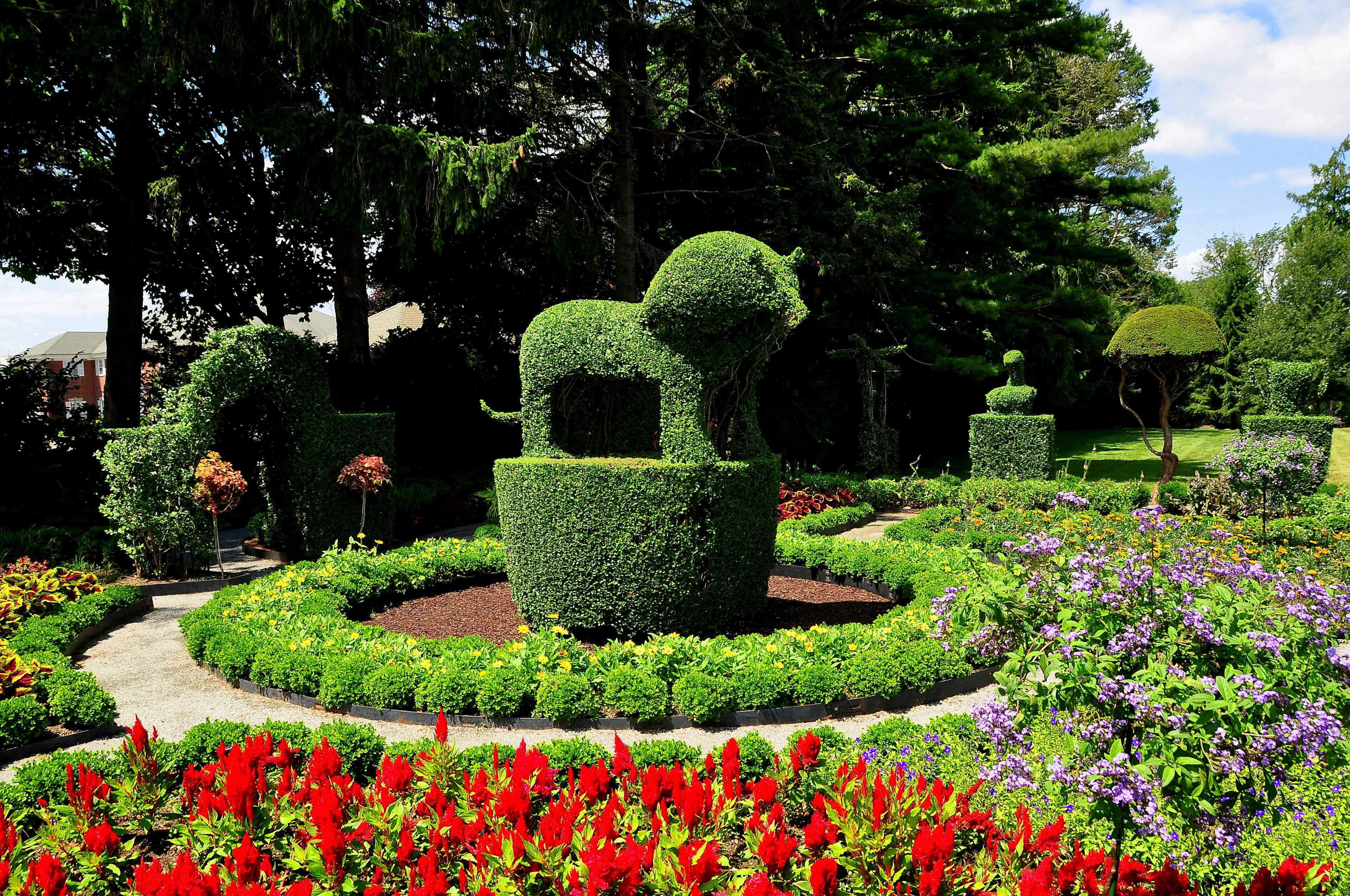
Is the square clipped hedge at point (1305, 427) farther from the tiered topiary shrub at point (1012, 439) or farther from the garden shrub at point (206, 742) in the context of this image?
the garden shrub at point (206, 742)

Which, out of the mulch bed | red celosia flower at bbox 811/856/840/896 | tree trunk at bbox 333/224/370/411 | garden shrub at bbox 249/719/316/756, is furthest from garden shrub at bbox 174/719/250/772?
tree trunk at bbox 333/224/370/411

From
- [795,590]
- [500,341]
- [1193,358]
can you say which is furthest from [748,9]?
[795,590]

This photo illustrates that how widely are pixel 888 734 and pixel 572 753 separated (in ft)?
6.19

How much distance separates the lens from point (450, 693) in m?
5.77

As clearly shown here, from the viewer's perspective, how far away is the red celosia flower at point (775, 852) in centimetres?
326

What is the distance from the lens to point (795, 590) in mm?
9695

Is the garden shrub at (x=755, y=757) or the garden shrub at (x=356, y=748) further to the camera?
the garden shrub at (x=356, y=748)

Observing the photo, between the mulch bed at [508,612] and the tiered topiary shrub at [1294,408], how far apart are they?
420 inches

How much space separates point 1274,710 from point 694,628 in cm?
495

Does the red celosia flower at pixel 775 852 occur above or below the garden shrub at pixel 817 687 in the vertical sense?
above

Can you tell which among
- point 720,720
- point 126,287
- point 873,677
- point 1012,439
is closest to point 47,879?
point 720,720

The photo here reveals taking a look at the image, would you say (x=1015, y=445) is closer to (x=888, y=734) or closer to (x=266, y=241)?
(x=888, y=734)

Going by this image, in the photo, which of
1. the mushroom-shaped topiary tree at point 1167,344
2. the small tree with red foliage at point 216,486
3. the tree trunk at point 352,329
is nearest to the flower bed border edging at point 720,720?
the small tree with red foliage at point 216,486

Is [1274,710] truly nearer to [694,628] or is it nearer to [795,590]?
[694,628]
